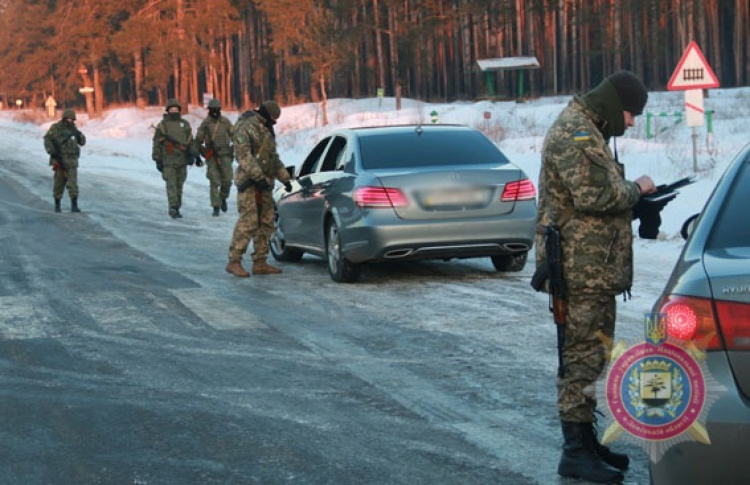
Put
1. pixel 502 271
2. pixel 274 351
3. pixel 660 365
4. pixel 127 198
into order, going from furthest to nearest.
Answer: pixel 127 198 < pixel 502 271 < pixel 274 351 < pixel 660 365

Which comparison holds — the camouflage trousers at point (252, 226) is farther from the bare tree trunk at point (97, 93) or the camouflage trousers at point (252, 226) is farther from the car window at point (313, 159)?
the bare tree trunk at point (97, 93)

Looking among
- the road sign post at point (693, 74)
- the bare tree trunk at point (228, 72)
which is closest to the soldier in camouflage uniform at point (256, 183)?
the road sign post at point (693, 74)

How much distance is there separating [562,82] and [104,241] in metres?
48.5

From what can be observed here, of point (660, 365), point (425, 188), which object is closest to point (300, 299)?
point (425, 188)

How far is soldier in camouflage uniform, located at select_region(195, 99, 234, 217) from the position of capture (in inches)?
796

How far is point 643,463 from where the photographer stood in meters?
5.60

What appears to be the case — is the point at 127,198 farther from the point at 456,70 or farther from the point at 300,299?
the point at 456,70

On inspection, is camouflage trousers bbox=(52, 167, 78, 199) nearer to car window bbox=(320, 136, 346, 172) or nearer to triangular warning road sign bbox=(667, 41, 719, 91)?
car window bbox=(320, 136, 346, 172)

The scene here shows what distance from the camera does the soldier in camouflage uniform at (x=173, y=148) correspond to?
20.4m

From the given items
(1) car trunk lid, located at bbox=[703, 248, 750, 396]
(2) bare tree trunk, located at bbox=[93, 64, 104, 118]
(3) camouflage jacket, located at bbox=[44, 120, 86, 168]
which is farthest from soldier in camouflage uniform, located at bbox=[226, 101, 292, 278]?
(2) bare tree trunk, located at bbox=[93, 64, 104, 118]

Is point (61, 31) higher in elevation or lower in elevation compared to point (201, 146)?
higher

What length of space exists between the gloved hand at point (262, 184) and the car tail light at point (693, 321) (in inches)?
350

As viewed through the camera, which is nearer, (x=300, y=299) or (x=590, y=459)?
(x=590, y=459)

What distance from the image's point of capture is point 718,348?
3.95m
